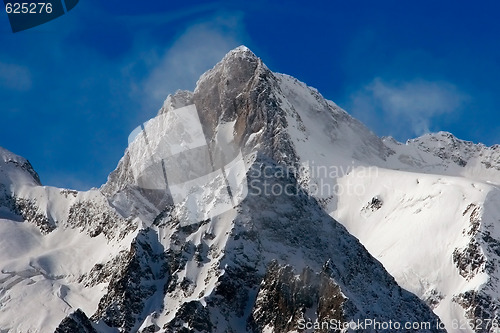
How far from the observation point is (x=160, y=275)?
161375 mm

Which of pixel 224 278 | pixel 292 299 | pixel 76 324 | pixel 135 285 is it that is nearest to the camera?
pixel 292 299

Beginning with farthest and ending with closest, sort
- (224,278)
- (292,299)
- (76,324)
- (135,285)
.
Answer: (135,285)
(224,278)
(76,324)
(292,299)

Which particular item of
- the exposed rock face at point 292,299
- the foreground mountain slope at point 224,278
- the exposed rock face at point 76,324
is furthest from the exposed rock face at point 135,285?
the exposed rock face at point 292,299

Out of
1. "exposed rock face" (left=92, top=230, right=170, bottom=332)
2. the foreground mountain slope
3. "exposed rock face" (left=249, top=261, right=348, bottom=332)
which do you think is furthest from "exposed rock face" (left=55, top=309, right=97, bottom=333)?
"exposed rock face" (left=249, top=261, right=348, bottom=332)

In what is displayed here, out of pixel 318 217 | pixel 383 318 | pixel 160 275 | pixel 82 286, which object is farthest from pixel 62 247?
pixel 383 318

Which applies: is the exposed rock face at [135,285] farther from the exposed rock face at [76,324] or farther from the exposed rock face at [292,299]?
the exposed rock face at [292,299]

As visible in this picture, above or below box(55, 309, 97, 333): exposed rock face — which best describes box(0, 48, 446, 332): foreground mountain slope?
above

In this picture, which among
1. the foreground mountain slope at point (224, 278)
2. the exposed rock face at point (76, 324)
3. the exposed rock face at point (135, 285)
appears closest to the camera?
the foreground mountain slope at point (224, 278)

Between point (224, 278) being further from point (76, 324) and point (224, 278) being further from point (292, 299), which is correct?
point (76, 324)

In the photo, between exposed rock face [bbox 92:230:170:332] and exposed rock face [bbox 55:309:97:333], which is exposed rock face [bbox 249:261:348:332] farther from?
exposed rock face [bbox 55:309:97:333]

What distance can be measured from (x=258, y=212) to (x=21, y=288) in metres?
46.0

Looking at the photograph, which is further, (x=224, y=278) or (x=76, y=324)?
(x=224, y=278)

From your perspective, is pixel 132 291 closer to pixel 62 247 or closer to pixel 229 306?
pixel 229 306

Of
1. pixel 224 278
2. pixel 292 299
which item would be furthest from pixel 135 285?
pixel 292 299
